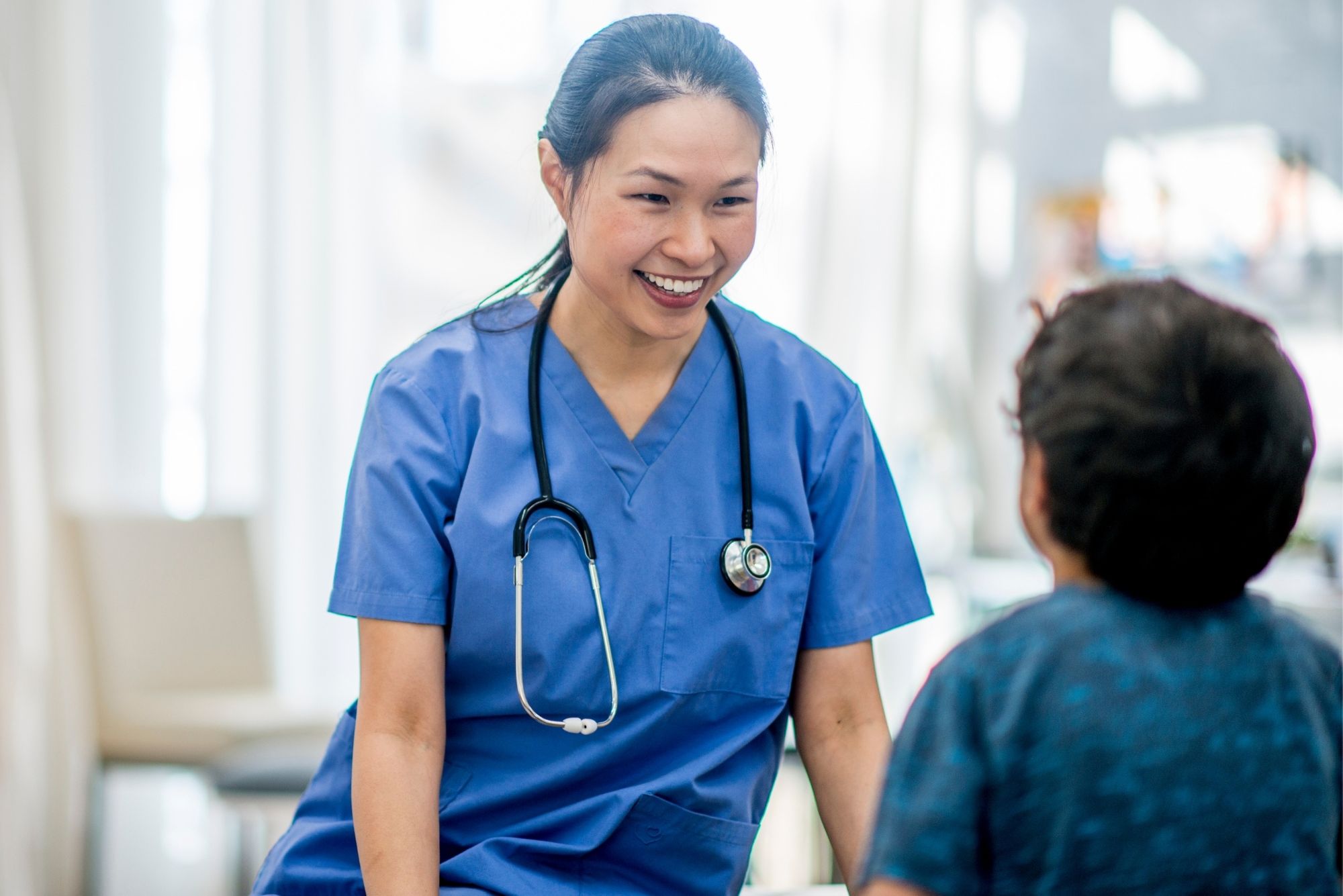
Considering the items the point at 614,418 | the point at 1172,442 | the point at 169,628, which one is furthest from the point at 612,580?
the point at 169,628

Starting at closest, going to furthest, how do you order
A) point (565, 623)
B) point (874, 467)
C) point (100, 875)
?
point (565, 623) → point (874, 467) → point (100, 875)

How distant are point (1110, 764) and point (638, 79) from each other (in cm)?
65

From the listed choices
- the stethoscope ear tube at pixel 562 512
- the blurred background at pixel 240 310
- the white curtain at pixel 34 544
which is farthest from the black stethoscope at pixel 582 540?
the white curtain at pixel 34 544

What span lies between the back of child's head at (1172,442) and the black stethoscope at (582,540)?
411mm

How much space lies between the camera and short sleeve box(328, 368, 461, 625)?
1.03m

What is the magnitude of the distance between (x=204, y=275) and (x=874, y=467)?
58.5 inches

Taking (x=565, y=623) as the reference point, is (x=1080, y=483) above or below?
above

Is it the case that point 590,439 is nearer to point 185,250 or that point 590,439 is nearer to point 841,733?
point 841,733

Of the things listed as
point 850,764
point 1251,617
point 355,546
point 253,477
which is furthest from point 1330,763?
point 253,477

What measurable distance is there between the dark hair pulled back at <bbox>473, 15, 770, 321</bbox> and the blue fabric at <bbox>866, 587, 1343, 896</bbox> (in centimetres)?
55

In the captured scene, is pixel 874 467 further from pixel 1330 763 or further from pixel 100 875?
pixel 100 875

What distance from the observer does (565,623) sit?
40.6 inches

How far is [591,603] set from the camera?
104 centimetres

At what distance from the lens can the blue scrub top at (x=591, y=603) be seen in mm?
1033
